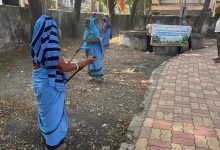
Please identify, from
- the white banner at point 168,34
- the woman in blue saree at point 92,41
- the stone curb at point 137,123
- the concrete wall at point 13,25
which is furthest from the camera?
the white banner at point 168,34

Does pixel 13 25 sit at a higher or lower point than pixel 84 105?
higher

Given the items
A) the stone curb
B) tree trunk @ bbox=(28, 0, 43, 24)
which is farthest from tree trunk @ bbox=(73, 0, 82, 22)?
the stone curb

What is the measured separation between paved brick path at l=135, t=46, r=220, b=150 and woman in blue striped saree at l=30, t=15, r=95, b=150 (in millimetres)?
1143

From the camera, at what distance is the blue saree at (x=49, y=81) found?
10.4 ft

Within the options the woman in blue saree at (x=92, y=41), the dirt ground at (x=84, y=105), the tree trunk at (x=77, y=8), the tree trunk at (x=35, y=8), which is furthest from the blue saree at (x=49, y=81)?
the tree trunk at (x=77, y=8)

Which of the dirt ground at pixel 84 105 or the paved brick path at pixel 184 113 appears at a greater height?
the paved brick path at pixel 184 113

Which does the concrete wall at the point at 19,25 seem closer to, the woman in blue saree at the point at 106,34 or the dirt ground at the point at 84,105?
the dirt ground at the point at 84,105

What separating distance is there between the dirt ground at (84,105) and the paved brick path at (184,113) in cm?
43

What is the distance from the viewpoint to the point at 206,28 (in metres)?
21.4

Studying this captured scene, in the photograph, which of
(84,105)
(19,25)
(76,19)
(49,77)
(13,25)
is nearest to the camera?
(49,77)

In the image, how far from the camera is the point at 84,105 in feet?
19.1

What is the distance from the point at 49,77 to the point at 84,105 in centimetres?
257

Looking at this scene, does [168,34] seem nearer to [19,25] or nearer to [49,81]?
[19,25]

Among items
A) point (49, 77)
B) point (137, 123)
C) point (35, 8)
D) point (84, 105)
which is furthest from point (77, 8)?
point (49, 77)
